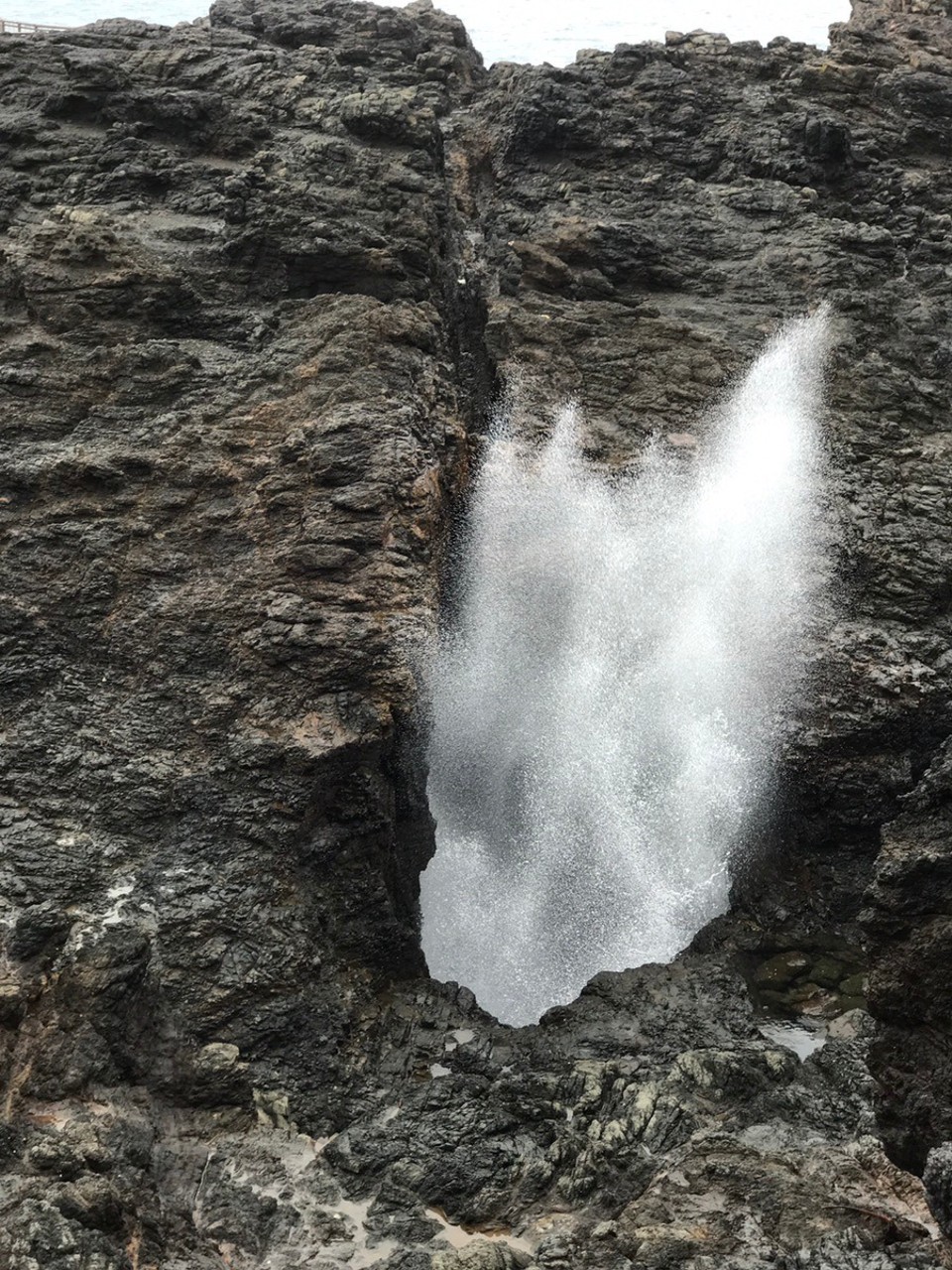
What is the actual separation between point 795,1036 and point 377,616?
7.90 metres

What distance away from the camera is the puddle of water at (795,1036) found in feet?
59.8

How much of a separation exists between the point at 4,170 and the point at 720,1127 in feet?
66.6

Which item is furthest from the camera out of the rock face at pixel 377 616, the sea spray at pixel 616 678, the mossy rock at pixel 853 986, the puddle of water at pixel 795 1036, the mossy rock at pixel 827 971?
the sea spray at pixel 616 678

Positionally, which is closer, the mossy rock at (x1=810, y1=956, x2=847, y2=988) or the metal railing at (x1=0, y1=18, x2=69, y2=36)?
the mossy rock at (x1=810, y1=956, x2=847, y2=988)

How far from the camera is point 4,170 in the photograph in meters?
25.4

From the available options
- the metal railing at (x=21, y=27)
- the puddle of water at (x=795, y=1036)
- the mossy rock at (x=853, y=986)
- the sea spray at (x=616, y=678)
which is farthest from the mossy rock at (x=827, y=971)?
the metal railing at (x=21, y=27)

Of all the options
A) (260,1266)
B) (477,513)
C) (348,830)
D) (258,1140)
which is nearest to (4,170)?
(477,513)

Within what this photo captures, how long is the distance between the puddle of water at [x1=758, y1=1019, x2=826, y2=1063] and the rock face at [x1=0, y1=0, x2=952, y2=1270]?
35 centimetres

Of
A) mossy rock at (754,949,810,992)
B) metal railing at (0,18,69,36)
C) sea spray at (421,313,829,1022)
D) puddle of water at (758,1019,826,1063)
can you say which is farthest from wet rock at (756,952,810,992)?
metal railing at (0,18,69,36)

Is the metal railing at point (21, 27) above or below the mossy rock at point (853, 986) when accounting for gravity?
above

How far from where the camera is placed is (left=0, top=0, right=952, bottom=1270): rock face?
14523mm

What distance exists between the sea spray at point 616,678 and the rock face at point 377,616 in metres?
0.84

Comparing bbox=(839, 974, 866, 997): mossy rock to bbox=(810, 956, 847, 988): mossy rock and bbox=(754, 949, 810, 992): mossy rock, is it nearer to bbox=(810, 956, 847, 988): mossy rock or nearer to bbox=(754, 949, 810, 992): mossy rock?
bbox=(810, 956, 847, 988): mossy rock

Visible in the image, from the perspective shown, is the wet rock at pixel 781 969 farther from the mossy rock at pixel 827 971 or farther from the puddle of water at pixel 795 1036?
the puddle of water at pixel 795 1036
